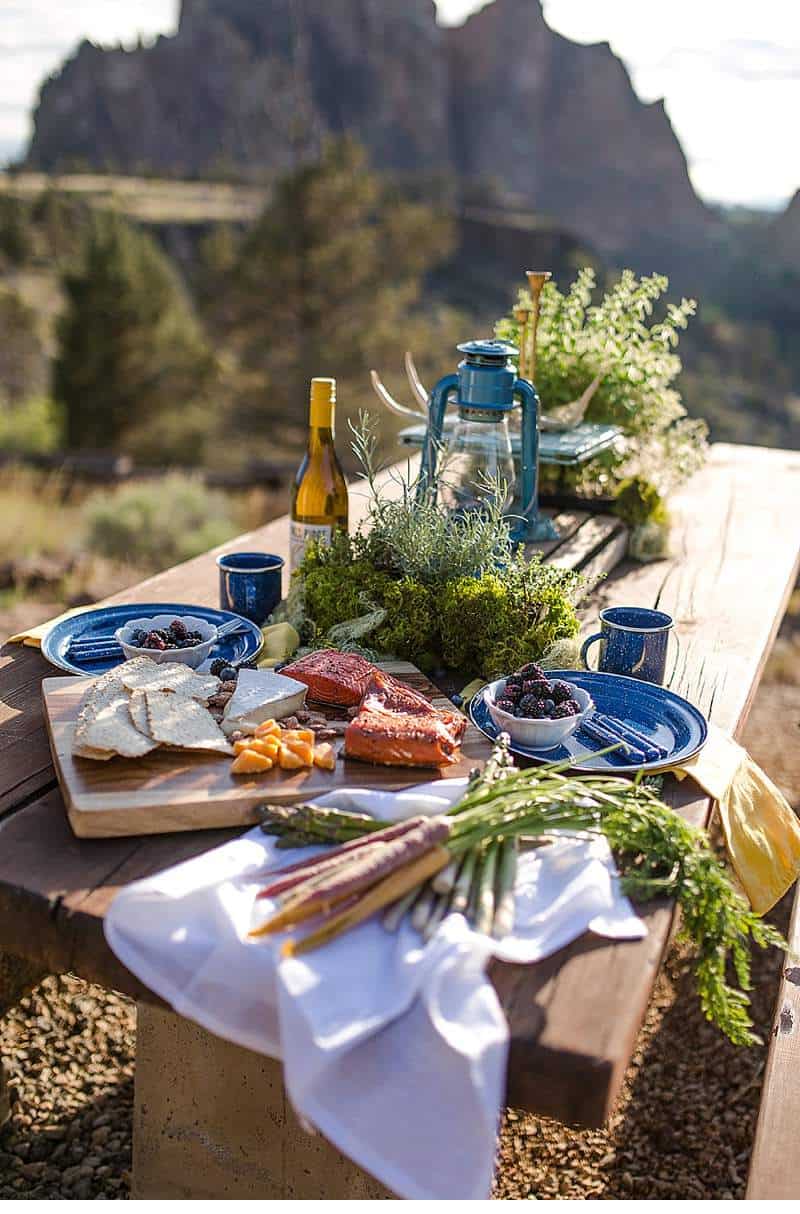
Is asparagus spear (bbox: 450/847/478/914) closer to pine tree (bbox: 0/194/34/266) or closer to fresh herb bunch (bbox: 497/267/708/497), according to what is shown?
fresh herb bunch (bbox: 497/267/708/497)

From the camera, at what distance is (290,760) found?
1619 millimetres

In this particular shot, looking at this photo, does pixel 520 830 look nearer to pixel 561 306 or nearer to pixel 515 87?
pixel 561 306

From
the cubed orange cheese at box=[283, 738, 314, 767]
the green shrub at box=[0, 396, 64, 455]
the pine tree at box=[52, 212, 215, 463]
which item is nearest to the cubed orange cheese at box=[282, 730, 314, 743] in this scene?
the cubed orange cheese at box=[283, 738, 314, 767]

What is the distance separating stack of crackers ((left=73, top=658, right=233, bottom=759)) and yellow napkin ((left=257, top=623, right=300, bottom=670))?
31cm

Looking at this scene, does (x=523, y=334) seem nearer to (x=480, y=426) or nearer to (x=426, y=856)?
(x=480, y=426)

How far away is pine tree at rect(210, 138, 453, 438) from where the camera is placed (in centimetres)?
1563

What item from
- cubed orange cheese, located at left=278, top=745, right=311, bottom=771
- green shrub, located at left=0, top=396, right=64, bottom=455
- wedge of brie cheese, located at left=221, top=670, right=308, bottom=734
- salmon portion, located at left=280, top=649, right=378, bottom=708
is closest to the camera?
cubed orange cheese, located at left=278, top=745, right=311, bottom=771

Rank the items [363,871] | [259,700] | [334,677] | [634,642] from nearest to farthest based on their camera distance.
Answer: [363,871] < [259,700] < [334,677] < [634,642]

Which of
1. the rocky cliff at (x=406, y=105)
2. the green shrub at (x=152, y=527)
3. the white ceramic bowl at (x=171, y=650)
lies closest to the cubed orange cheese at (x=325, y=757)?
the white ceramic bowl at (x=171, y=650)

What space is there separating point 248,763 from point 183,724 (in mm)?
139

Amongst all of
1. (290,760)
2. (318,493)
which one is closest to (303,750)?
(290,760)

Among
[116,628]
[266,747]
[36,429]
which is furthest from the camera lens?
[36,429]

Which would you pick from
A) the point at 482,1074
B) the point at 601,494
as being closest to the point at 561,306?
the point at 601,494

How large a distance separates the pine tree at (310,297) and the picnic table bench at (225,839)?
1320cm
